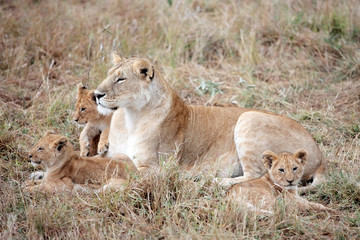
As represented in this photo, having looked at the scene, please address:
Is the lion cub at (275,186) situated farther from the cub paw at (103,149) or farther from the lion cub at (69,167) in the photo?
the cub paw at (103,149)

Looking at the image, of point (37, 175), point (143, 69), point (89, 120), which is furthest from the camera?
point (89, 120)

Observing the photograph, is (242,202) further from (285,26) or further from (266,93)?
(285,26)

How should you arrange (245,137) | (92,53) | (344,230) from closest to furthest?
(344,230) → (245,137) → (92,53)

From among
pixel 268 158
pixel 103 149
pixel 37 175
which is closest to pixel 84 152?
pixel 103 149

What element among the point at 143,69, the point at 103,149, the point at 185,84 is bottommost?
the point at 185,84

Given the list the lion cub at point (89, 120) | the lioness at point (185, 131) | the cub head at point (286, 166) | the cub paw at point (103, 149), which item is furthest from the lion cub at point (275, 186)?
the lion cub at point (89, 120)

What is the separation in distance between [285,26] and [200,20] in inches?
62.5

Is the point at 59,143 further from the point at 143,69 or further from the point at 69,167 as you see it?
the point at 143,69

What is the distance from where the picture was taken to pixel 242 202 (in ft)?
16.5

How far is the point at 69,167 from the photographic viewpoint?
5.68 metres

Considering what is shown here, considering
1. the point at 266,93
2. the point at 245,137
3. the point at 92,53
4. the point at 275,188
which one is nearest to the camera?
the point at 275,188

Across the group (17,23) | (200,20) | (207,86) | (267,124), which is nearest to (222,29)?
(200,20)

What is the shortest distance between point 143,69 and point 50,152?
4.19 ft

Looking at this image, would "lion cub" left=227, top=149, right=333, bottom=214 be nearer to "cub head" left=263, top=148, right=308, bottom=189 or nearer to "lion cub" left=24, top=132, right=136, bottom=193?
"cub head" left=263, top=148, right=308, bottom=189
